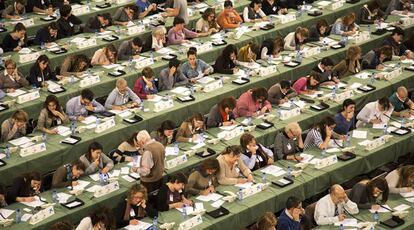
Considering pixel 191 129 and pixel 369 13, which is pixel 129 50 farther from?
pixel 369 13

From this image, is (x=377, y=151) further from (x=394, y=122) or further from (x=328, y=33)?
(x=328, y=33)

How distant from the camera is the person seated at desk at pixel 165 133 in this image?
42.3 ft

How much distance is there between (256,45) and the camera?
16.6 metres

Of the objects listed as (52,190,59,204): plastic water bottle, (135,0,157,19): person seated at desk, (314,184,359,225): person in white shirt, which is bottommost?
(314,184,359,225): person in white shirt

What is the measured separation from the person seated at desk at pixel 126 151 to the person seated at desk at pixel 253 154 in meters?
1.72

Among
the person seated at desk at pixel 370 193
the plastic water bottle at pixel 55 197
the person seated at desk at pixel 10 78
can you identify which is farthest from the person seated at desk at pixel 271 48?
the plastic water bottle at pixel 55 197

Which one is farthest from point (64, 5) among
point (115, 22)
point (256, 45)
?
point (256, 45)

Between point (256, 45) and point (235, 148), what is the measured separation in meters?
4.55

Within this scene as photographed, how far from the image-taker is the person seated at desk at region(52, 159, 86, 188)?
1215cm

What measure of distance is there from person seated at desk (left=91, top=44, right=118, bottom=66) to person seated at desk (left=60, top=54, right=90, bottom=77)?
0.44 meters

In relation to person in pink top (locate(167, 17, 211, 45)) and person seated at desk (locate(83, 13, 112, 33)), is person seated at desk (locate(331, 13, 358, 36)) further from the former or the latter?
person seated at desk (locate(83, 13, 112, 33))

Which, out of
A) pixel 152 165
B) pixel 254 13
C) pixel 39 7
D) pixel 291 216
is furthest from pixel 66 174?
pixel 254 13

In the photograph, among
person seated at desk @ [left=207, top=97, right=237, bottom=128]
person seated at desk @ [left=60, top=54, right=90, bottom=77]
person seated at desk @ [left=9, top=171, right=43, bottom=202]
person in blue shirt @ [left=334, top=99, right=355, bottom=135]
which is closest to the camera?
person seated at desk @ [left=9, top=171, right=43, bottom=202]

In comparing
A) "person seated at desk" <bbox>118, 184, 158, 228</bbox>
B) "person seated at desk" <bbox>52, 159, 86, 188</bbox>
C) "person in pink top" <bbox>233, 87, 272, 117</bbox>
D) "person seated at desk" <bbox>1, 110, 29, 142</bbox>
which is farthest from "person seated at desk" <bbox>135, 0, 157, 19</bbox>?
"person seated at desk" <bbox>118, 184, 158, 228</bbox>
